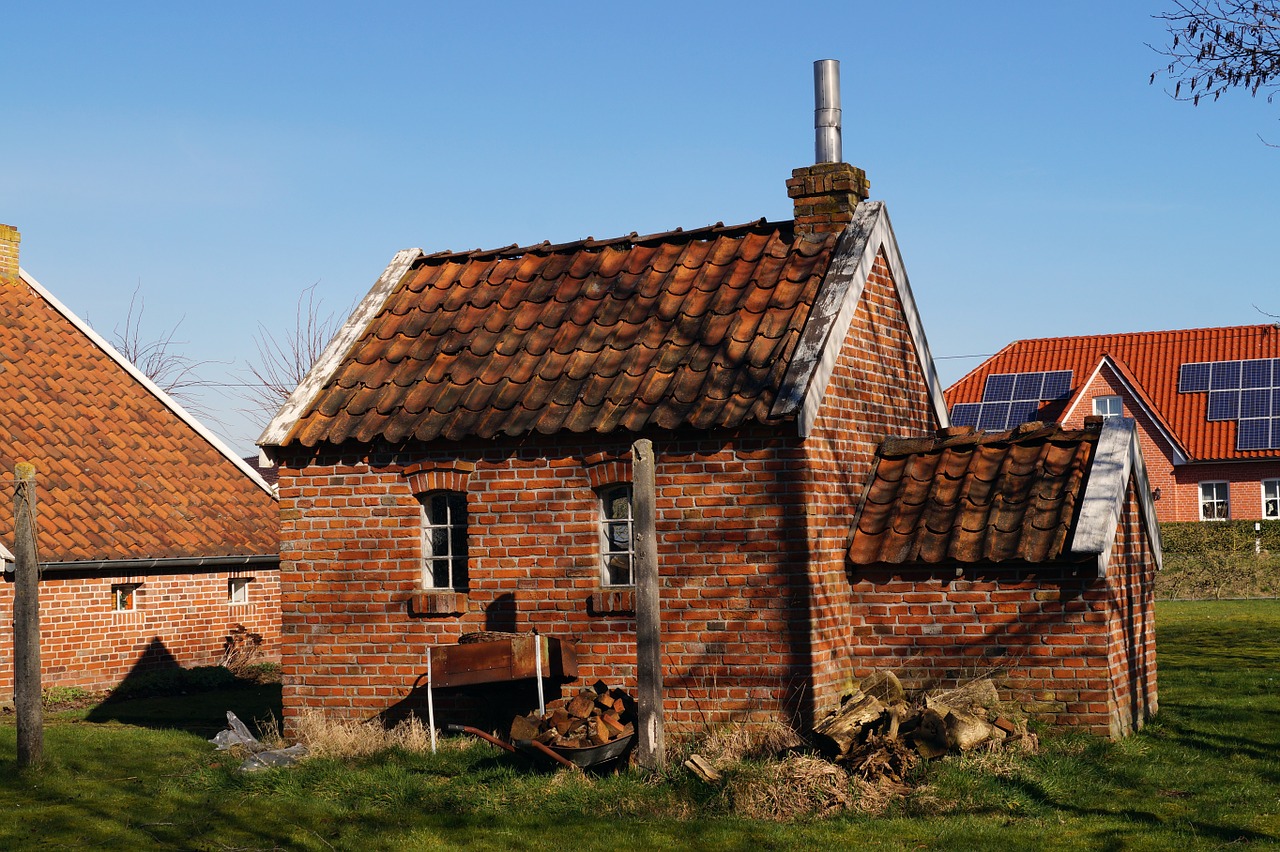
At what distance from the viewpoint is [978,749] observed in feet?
36.6

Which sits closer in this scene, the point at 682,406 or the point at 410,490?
the point at 682,406

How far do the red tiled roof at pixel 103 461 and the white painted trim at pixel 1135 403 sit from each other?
1202 inches

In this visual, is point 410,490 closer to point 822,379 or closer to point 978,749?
point 822,379

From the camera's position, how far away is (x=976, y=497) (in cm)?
1298

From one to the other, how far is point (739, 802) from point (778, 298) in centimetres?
545

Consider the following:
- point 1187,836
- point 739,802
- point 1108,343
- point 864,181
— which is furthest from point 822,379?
point 1108,343

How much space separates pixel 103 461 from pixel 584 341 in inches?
431

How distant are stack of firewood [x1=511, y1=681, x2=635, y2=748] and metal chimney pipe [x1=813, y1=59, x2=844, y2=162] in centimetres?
647

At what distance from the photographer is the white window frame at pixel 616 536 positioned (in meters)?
13.3

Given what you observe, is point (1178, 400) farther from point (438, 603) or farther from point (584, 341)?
point (438, 603)

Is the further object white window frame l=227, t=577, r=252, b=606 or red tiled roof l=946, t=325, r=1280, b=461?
red tiled roof l=946, t=325, r=1280, b=461

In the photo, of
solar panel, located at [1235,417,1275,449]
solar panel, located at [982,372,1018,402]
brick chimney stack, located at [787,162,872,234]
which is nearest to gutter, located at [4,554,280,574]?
brick chimney stack, located at [787,162,872,234]

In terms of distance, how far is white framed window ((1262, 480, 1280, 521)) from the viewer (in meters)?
43.4

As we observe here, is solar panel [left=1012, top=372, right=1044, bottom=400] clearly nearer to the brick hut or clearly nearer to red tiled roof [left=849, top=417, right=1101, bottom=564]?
the brick hut
